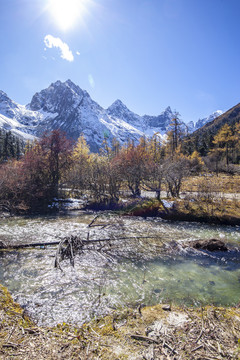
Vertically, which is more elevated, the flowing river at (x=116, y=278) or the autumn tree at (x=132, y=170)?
the autumn tree at (x=132, y=170)

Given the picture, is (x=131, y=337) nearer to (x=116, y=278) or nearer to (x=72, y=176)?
(x=116, y=278)

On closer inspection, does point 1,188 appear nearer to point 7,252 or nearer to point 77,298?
point 7,252

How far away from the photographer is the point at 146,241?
1116 centimetres

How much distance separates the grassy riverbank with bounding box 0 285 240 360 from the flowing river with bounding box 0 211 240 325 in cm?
72

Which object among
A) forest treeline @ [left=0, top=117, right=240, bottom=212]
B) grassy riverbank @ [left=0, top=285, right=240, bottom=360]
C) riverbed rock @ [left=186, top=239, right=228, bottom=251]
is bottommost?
riverbed rock @ [left=186, top=239, right=228, bottom=251]

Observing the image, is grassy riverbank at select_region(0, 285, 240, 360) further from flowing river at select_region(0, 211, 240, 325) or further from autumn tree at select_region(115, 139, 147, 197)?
autumn tree at select_region(115, 139, 147, 197)

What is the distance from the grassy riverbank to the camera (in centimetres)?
321

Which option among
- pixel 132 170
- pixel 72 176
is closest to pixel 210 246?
pixel 132 170

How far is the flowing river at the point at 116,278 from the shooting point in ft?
17.8

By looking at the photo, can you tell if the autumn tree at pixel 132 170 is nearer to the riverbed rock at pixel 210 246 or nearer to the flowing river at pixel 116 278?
the flowing river at pixel 116 278

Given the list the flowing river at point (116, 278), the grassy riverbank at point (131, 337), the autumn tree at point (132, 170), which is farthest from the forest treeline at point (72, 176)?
the grassy riverbank at point (131, 337)

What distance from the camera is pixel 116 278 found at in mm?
6934

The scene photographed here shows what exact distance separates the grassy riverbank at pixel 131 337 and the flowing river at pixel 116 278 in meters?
0.72

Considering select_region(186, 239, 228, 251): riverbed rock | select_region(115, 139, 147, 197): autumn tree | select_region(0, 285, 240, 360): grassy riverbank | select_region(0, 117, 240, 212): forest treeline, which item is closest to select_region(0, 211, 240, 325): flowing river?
select_region(186, 239, 228, 251): riverbed rock
